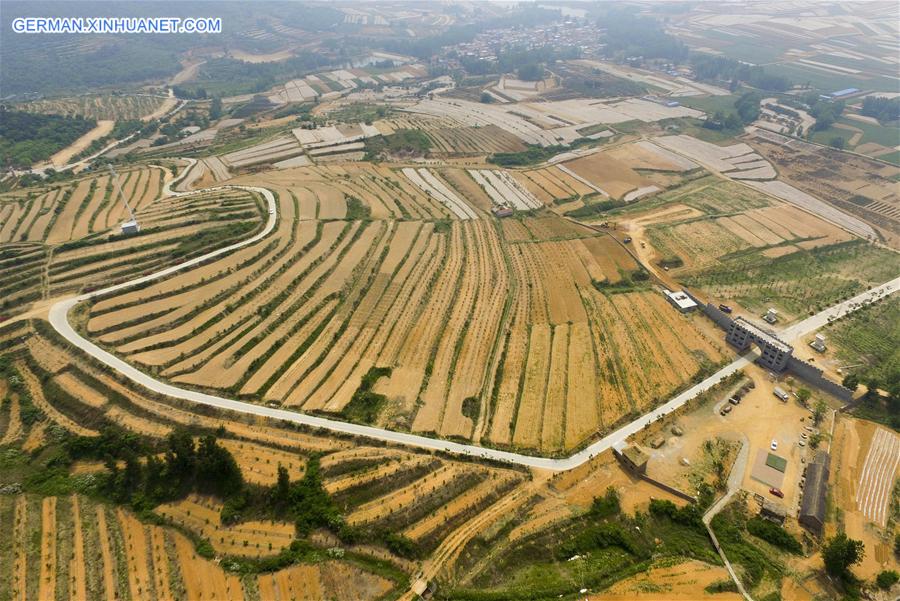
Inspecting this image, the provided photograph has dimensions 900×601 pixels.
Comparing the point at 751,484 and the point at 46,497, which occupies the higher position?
the point at 751,484

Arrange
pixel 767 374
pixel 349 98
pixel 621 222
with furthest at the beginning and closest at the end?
pixel 349 98
pixel 621 222
pixel 767 374

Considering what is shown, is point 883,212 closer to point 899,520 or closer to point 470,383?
point 899,520

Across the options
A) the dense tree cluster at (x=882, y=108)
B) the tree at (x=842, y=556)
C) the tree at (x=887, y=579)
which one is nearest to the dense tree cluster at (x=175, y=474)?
the tree at (x=842, y=556)

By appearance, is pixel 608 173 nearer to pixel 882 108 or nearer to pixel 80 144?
pixel 882 108

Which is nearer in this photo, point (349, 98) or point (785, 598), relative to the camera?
point (785, 598)

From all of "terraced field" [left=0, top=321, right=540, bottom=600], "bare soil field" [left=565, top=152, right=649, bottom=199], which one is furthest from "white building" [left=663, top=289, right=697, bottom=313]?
"bare soil field" [left=565, top=152, right=649, bottom=199]

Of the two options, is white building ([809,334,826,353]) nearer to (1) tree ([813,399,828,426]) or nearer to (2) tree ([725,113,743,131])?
(1) tree ([813,399,828,426])

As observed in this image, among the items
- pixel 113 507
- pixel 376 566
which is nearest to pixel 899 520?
pixel 376 566
